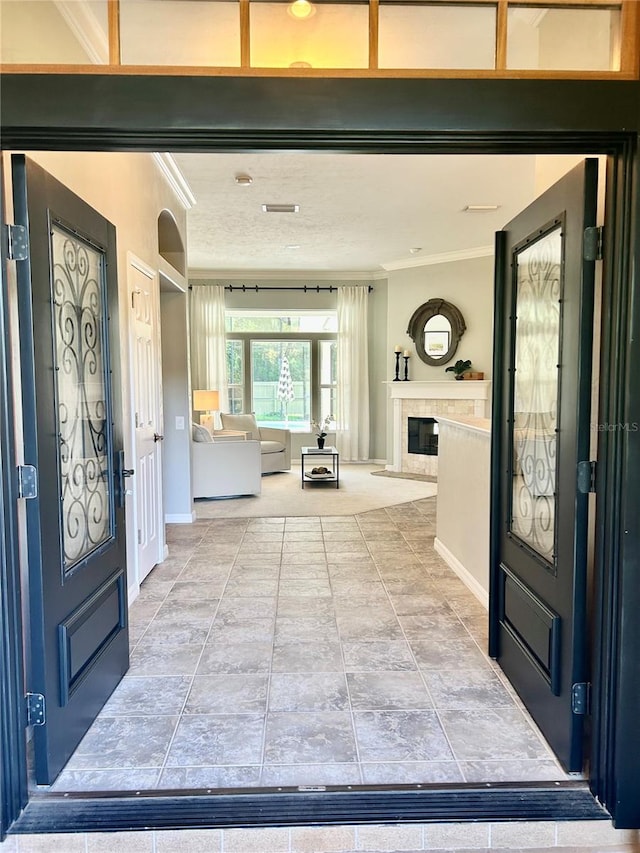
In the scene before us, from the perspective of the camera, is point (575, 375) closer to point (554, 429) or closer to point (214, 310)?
point (554, 429)

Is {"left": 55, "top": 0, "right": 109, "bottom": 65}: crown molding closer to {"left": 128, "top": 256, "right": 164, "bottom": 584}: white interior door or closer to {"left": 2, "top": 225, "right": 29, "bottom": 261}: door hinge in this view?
{"left": 2, "top": 225, "right": 29, "bottom": 261}: door hinge

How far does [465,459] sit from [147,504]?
7.49 feet

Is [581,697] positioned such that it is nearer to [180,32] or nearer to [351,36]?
[351,36]

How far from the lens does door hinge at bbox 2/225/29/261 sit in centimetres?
166

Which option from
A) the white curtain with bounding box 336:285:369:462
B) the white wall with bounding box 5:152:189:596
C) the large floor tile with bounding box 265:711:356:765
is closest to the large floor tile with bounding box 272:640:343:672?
the large floor tile with bounding box 265:711:356:765

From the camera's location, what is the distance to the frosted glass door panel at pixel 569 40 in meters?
1.63

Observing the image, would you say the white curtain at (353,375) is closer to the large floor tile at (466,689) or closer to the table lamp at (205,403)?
the table lamp at (205,403)

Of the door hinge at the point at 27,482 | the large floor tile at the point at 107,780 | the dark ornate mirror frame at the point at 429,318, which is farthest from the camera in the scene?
the dark ornate mirror frame at the point at 429,318

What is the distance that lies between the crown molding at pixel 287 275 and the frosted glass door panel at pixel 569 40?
24.3 ft

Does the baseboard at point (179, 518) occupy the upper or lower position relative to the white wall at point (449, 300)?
lower

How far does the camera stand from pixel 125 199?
132 inches

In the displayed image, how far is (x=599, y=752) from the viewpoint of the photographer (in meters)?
1.72

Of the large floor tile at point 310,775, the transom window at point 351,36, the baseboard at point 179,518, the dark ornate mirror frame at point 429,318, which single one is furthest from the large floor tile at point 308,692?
the dark ornate mirror frame at point 429,318

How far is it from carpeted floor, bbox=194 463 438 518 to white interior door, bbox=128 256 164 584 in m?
1.55
